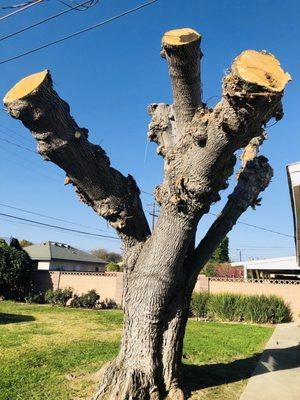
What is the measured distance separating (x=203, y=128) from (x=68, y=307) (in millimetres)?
16271

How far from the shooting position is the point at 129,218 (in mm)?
5336

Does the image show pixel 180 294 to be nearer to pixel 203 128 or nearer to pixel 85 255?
pixel 203 128

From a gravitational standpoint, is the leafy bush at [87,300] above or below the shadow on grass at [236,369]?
above

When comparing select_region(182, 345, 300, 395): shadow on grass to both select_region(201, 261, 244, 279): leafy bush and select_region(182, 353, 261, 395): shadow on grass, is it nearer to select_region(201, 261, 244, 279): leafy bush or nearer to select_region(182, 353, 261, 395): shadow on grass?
select_region(182, 353, 261, 395): shadow on grass

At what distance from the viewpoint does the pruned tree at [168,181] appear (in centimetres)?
416

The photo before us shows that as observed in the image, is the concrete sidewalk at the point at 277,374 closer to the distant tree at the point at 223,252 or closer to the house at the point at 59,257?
the house at the point at 59,257

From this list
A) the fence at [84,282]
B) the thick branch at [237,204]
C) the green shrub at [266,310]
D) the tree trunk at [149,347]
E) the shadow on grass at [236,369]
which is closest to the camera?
the tree trunk at [149,347]

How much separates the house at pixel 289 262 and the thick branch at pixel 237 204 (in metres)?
0.46

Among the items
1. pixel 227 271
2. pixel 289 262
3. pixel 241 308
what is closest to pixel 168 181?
pixel 241 308

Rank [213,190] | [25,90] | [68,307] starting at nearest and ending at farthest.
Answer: [25,90]
[213,190]
[68,307]

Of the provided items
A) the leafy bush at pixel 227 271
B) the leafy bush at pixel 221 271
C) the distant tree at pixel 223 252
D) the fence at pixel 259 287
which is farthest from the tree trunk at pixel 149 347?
the distant tree at pixel 223 252

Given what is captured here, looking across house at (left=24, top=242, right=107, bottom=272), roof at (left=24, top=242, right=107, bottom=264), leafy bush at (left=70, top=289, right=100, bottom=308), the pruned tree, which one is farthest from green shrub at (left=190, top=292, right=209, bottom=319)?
roof at (left=24, top=242, right=107, bottom=264)

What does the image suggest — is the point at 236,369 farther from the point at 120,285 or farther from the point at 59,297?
the point at 59,297

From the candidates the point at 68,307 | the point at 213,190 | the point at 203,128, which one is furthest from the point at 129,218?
the point at 68,307
